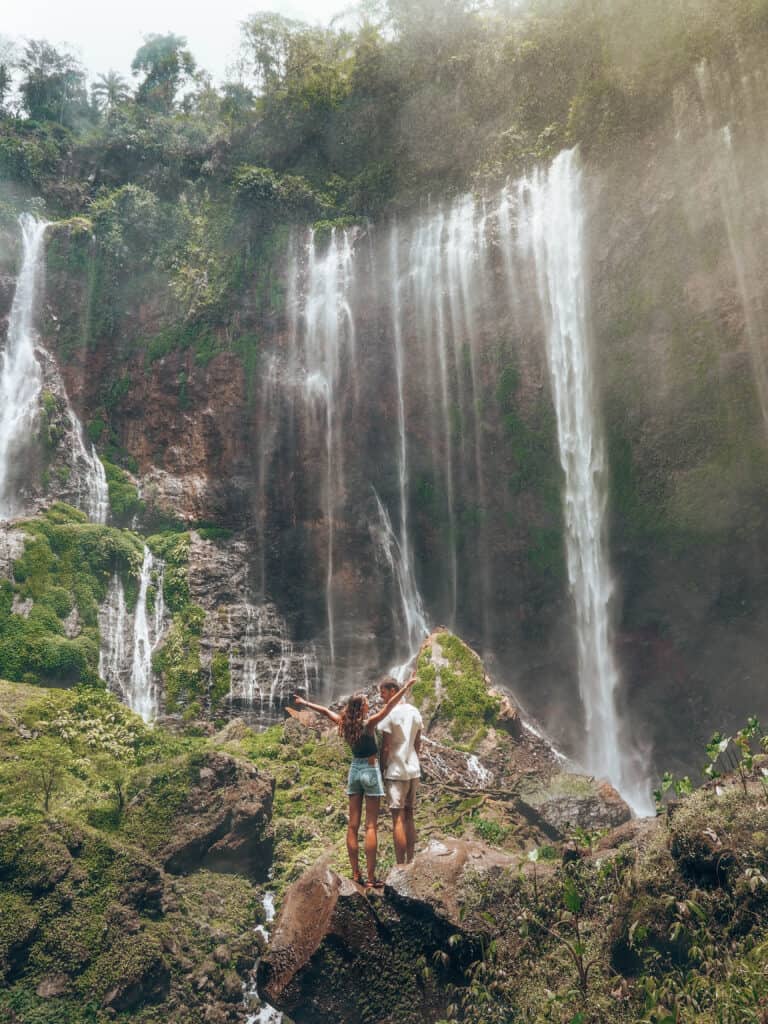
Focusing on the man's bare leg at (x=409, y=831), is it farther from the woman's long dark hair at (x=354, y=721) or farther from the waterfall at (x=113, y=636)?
the waterfall at (x=113, y=636)

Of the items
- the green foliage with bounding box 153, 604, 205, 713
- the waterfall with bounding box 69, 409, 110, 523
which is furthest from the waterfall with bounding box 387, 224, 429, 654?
the waterfall with bounding box 69, 409, 110, 523

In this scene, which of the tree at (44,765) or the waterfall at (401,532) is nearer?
the tree at (44,765)

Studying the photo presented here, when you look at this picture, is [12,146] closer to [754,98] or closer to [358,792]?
[754,98]

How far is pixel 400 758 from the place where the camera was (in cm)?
591

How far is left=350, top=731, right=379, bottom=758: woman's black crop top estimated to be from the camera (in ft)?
19.0

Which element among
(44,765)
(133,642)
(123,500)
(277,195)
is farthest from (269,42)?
(44,765)

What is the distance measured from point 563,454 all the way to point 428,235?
7530mm

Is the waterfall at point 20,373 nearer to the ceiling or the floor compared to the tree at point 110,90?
nearer to the floor

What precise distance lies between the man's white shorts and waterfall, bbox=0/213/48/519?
56.9 feet

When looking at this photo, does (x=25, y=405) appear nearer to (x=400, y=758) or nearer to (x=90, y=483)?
(x=90, y=483)

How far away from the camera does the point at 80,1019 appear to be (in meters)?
6.08

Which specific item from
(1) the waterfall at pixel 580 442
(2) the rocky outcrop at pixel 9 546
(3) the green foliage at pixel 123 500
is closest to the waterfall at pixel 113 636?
(2) the rocky outcrop at pixel 9 546

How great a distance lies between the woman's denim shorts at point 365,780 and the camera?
5770 millimetres

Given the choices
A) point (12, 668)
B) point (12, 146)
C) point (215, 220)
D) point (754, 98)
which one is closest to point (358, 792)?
point (12, 668)
